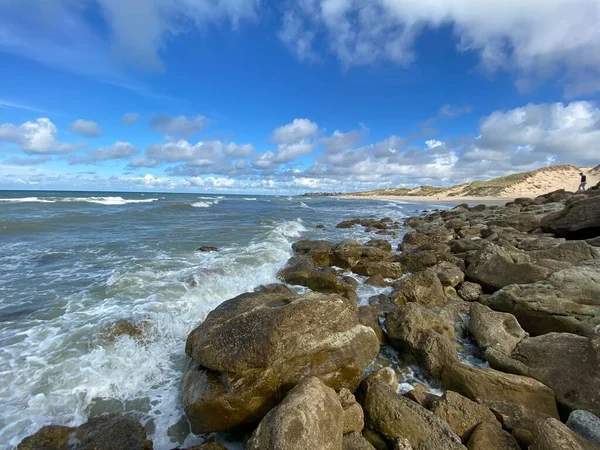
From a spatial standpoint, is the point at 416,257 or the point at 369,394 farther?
the point at 416,257

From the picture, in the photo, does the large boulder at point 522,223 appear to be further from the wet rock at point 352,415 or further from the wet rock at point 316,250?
the wet rock at point 352,415

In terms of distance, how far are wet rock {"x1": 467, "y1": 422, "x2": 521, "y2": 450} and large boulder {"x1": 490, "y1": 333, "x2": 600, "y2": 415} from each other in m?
1.40

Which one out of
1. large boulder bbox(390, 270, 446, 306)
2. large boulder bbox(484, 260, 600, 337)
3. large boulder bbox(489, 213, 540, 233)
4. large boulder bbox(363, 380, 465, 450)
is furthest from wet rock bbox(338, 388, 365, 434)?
large boulder bbox(489, 213, 540, 233)

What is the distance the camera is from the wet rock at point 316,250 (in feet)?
46.3

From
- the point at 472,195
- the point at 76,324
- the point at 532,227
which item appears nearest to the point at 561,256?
the point at 532,227

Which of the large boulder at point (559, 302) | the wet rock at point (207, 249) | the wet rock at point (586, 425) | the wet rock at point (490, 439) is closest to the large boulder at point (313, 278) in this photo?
the large boulder at point (559, 302)

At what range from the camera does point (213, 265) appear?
517 inches

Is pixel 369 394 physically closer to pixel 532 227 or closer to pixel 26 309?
pixel 26 309

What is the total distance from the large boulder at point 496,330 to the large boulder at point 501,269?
2.65m

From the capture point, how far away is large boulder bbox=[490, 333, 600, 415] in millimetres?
4578

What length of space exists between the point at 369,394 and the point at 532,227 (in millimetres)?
17389

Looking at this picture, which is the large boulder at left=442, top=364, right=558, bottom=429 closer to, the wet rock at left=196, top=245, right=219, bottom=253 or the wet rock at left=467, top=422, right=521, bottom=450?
the wet rock at left=467, top=422, right=521, bottom=450

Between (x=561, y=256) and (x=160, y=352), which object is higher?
(x=561, y=256)

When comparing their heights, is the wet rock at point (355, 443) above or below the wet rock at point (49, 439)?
above
